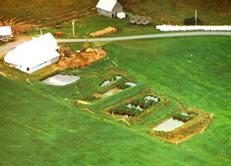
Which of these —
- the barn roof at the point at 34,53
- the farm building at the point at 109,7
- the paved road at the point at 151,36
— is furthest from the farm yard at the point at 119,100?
the farm building at the point at 109,7

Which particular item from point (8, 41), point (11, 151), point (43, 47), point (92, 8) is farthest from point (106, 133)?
point (92, 8)

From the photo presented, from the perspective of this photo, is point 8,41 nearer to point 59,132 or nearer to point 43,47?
point 43,47

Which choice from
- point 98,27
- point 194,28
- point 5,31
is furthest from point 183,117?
point 5,31

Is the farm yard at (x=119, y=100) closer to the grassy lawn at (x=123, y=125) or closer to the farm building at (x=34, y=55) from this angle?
the grassy lawn at (x=123, y=125)

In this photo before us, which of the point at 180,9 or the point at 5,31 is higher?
the point at 180,9

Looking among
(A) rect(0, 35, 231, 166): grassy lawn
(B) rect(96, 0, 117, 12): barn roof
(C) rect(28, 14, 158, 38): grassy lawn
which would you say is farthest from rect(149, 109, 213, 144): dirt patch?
(B) rect(96, 0, 117, 12): barn roof

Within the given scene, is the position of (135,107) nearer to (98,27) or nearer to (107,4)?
(98,27)
